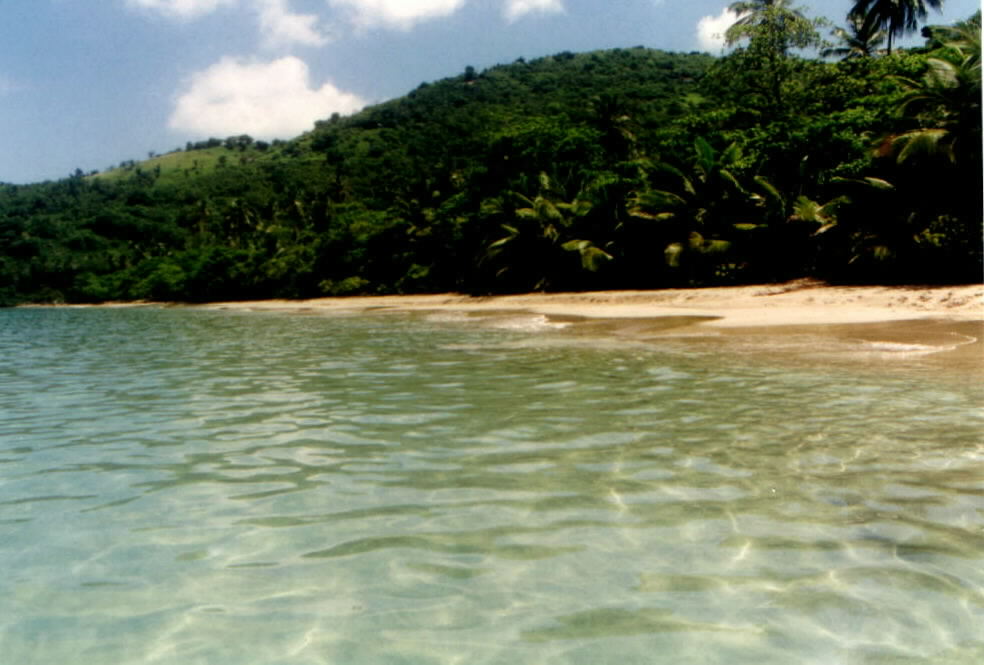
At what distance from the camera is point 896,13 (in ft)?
131

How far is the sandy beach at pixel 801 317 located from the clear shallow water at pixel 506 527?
129 inches

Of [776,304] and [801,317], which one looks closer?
[801,317]

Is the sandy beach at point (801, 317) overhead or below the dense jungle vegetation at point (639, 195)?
below

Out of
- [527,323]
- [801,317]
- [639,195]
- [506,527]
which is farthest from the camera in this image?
[639,195]

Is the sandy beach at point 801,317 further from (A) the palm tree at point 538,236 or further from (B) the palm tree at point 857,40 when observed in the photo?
(B) the palm tree at point 857,40

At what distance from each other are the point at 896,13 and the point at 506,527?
45839 millimetres

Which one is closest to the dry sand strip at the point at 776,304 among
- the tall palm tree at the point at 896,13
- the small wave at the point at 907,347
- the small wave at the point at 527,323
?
the small wave at the point at 527,323

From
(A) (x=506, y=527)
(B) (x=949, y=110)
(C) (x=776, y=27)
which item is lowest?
(A) (x=506, y=527)

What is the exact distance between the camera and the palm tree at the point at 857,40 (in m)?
42.3

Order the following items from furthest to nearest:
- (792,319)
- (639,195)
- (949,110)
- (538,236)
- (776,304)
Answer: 1. (538,236)
2. (639,195)
3. (776,304)
4. (949,110)
5. (792,319)

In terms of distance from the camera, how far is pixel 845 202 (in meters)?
20.7

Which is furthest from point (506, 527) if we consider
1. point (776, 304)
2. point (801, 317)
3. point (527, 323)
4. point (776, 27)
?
point (776, 27)

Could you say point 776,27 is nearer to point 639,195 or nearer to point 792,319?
point 639,195

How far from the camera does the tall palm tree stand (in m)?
39.9
